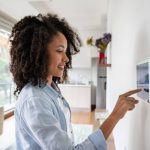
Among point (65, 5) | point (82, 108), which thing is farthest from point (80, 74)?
point (65, 5)

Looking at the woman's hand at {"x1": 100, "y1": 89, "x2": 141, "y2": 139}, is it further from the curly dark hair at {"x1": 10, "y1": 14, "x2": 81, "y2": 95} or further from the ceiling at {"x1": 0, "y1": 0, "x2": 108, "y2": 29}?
the ceiling at {"x1": 0, "y1": 0, "x2": 108, "y2": 29}

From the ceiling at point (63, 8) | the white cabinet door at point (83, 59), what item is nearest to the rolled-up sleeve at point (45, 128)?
the ceiling at point (63, 8)

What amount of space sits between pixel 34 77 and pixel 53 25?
0.28m

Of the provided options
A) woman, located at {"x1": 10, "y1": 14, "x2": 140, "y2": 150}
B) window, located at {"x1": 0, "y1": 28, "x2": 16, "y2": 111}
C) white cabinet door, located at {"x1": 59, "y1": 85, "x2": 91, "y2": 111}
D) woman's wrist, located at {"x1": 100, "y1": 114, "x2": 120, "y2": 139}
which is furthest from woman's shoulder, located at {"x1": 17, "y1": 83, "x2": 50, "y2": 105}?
white cabinet door, located at {"x1": 59, "y1": 85, "x2": 91, "y2": 111}

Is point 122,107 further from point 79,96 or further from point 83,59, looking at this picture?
point 83,59

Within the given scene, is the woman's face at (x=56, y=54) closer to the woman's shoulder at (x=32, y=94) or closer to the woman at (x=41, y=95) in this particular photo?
the woman at (x=41, y=95)

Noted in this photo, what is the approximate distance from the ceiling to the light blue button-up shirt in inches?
A: 144

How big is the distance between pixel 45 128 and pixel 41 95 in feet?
0.50

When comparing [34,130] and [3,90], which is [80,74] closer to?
[3,90]

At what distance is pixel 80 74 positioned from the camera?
7.73 metres

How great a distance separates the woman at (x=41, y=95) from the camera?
2.61 ft

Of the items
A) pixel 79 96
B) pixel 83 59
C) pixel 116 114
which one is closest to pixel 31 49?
pixel 116 114

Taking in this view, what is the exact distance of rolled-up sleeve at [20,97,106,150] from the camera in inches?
30.8

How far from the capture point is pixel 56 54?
0.97 meters
